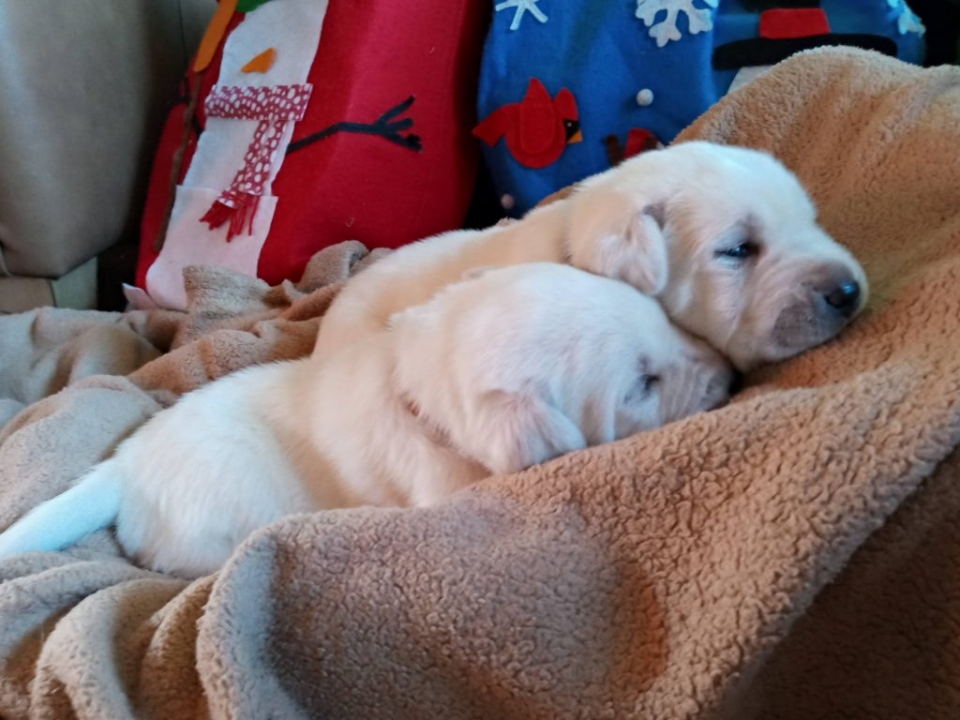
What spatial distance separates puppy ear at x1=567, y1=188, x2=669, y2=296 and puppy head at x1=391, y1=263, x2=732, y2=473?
0.05m

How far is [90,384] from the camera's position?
60.6 inches

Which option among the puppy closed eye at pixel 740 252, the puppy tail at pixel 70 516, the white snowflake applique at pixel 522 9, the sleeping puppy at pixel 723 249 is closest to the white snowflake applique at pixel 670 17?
the white snowflake applique at pixel 522 9

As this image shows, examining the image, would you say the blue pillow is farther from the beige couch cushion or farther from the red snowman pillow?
the beige couch cushion

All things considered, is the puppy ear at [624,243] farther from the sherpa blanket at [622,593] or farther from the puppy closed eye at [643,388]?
the sherpa blanket at [622,593]

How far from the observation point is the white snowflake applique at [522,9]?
1712mm

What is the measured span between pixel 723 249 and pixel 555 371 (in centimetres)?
33

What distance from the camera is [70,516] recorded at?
3.80ft

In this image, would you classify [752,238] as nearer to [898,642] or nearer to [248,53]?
[898,642]

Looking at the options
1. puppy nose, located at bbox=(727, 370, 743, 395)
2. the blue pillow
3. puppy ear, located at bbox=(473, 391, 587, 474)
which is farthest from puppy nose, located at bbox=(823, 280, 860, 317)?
the blue pillow

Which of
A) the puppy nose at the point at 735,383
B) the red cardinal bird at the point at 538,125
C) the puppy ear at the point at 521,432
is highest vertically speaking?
the red cardinal bird at the point at 538,125

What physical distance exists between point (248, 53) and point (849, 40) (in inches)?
51.6

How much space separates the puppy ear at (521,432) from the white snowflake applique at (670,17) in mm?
983

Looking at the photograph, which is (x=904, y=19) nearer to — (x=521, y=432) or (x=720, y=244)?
(x=720, y=244)

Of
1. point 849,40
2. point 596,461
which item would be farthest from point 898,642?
point 849,40
